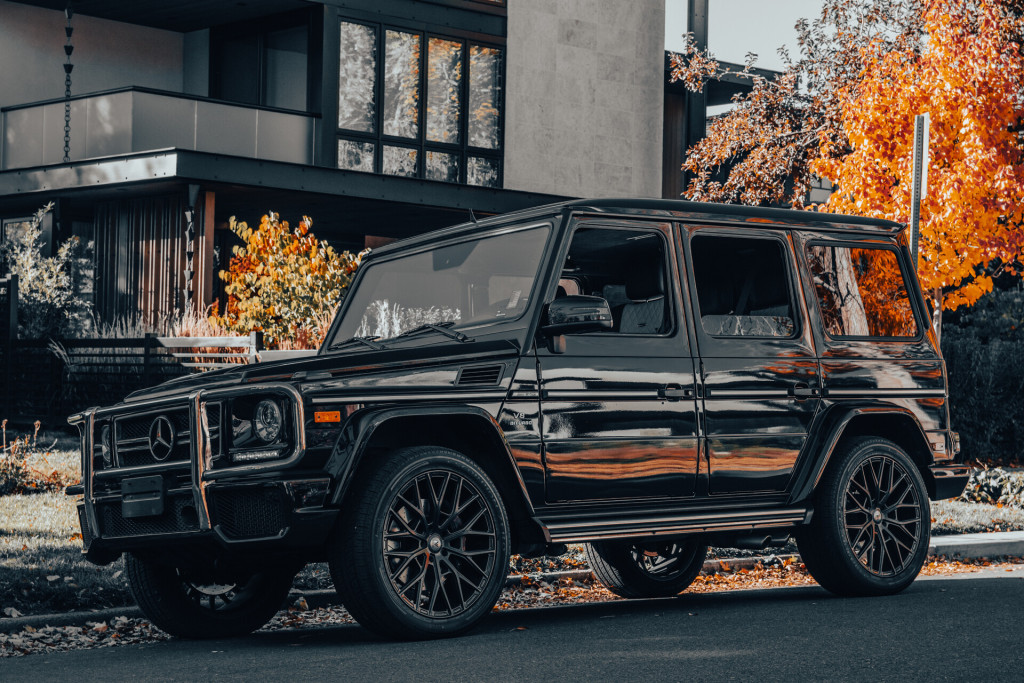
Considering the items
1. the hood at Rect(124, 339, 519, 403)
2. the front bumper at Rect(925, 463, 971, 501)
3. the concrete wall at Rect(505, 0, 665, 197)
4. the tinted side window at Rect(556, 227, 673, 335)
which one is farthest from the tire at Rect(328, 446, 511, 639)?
the concrete wall at Rect(505, 0, 665, 197)

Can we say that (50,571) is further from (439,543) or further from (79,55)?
(79,55)

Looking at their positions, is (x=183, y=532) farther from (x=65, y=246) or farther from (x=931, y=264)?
(x=65, y=246)

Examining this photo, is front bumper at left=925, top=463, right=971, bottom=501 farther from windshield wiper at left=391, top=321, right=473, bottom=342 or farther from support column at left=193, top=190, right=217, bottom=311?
support column at left=193, top=190, right=217, bottom=311

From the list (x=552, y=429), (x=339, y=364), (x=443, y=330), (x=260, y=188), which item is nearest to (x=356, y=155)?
(x=260, y=188)

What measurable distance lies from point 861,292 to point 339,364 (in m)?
3.62

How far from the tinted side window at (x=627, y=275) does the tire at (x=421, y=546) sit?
4.35 feet

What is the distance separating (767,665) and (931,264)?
470 inches

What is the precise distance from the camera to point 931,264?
669 inches

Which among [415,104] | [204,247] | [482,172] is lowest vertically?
[204,247]

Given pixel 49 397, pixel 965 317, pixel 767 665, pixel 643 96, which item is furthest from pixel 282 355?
pixel 643 96

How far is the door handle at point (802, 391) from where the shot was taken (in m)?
7.80

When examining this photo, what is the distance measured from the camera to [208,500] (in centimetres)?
612

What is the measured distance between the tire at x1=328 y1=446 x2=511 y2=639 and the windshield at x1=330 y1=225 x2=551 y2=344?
1.05 metres

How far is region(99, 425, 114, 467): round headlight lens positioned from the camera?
6797mm
